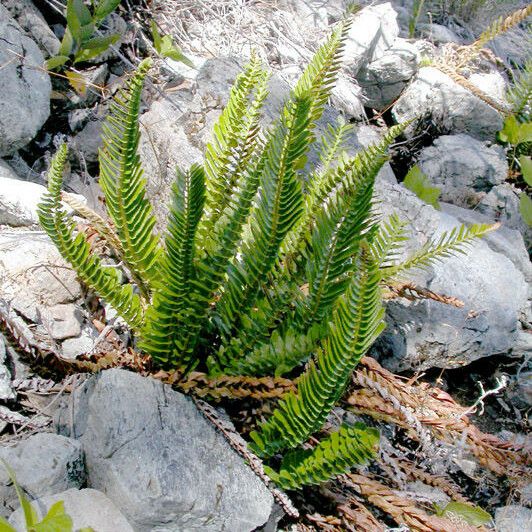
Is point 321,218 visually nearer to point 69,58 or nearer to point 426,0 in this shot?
point 69,58

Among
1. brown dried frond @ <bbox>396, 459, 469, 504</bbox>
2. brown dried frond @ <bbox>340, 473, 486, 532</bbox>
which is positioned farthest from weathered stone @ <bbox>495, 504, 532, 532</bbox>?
brown dried frond @ <bbox>340, 473, 486, 532</bbox>

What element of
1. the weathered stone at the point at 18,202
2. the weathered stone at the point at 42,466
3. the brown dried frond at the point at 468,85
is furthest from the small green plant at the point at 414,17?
the weathered stone at the point at 42,466

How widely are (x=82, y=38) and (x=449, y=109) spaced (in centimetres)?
250

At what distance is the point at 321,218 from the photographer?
1762 mm

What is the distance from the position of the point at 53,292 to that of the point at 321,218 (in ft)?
3.37

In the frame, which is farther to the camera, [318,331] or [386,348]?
[386,348]

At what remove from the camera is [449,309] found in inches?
109

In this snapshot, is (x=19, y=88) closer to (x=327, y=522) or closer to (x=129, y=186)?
(x=129, y=186)

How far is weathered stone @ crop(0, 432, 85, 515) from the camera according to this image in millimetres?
1626

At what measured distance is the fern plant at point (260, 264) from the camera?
5.38ft

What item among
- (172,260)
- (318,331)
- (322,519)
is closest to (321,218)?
(318,331)

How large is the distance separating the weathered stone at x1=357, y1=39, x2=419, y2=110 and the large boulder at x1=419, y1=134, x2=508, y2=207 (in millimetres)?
618

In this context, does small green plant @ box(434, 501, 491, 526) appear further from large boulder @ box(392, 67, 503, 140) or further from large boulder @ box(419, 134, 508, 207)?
large boulder @ box(392, 67, 503, 140)

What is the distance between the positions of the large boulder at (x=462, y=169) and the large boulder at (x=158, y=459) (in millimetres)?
2551
